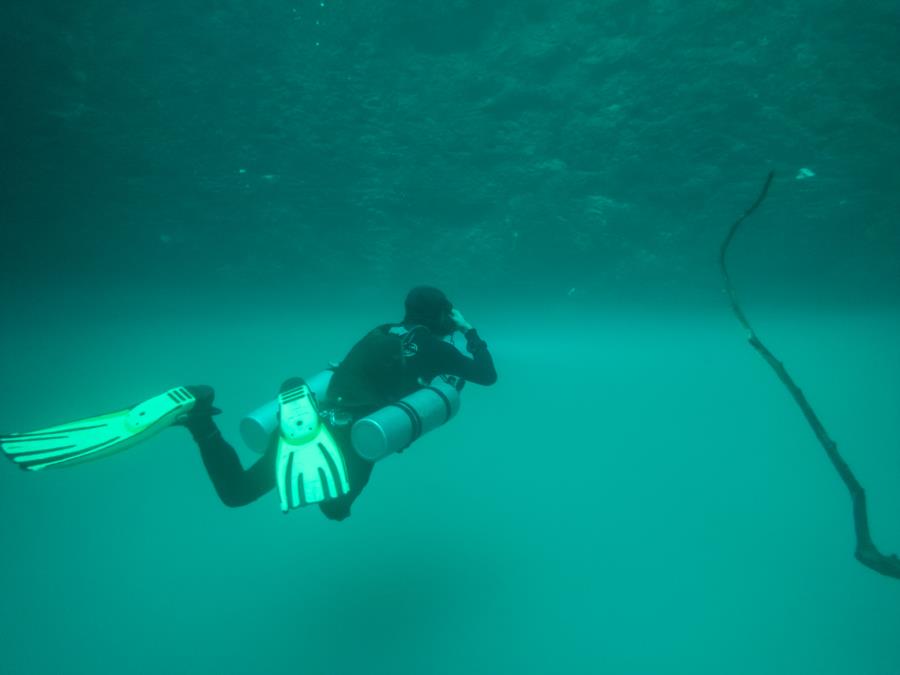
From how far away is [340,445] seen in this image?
13.7 ft

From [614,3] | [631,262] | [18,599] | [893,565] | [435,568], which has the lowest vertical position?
[893,565]

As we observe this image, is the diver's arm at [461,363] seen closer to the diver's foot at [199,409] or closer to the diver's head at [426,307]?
the diver's head at [426,307]

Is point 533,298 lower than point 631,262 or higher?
higher

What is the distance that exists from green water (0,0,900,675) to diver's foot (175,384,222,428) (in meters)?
6.21

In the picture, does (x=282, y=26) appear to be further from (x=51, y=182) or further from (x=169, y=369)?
(x=169, y=369)

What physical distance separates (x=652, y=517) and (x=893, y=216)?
14.2 metres

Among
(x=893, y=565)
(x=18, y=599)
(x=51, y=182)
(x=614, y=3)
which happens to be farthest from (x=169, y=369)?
(x=893, y=565)

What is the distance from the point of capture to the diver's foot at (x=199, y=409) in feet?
13.2

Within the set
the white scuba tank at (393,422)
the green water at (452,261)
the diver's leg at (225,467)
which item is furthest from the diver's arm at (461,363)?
the green water at (452,261)

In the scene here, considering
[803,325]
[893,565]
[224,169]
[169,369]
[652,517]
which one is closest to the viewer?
[893,565]

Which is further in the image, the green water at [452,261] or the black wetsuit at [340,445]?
the green water at [452,261]

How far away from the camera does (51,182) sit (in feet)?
38.0

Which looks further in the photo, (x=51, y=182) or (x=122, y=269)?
(x=122, y=269)

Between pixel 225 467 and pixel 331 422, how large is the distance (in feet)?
3.27
